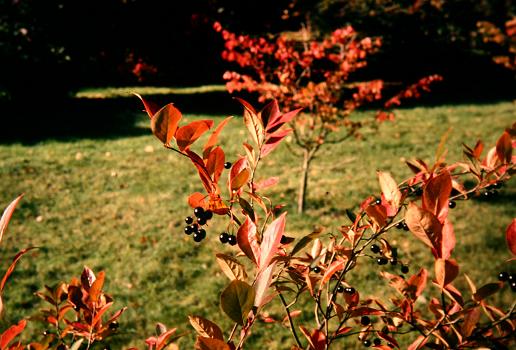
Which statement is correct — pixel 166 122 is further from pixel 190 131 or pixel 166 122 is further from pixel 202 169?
pixel 202 169

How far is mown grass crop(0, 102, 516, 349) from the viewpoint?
3660 mm

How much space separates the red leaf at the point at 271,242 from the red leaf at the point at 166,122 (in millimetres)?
326

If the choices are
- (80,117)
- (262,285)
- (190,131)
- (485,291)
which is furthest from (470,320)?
(80,117)

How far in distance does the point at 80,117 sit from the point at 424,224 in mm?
10136

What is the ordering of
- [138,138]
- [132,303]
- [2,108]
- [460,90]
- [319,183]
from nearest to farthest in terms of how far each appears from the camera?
1. [132,303]
2. [319,183]
3. [138,138]
4. [2,108]
5. [460,90]

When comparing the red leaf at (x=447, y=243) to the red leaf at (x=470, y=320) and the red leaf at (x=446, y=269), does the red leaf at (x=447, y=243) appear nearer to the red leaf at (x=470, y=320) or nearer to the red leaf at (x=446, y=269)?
the red leaf at (x=446, y=269)

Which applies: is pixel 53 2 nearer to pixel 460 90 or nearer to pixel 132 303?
pixel 132 303

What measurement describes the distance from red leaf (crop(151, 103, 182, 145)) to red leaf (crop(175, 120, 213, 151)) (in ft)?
0.08

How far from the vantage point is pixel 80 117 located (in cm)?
987

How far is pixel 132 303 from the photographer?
11.8 feet

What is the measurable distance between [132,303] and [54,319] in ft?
6.46

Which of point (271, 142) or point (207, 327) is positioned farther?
point (271, 142)

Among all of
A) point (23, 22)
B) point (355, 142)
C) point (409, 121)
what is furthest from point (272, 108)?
point (23, 22)

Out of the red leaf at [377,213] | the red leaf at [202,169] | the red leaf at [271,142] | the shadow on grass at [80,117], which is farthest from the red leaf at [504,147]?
the shadow on grass at [80,117]
